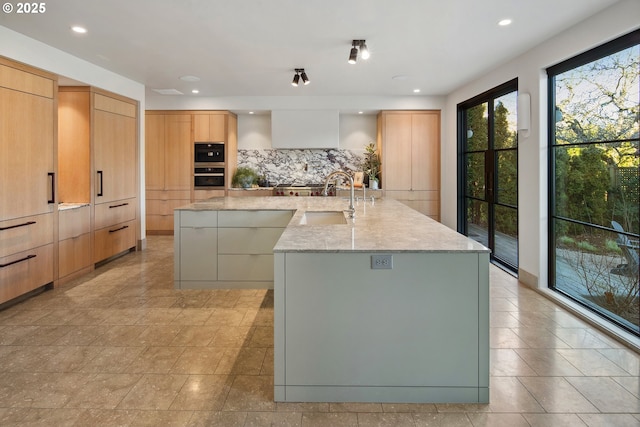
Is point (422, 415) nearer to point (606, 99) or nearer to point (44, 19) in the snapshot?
point (606, 99)

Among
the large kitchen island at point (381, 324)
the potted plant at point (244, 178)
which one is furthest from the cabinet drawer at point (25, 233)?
the potted plant at point (244, 178)

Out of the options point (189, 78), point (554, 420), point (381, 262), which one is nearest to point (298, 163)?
point (189, 78)

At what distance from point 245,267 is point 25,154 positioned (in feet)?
7.74

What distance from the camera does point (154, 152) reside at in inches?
302

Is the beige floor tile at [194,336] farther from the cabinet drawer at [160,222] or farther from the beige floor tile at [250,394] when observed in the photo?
the cabinet drawer at [160,222]

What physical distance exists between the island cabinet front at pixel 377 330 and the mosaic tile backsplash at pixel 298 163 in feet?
19.8

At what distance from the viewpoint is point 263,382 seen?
2.44m

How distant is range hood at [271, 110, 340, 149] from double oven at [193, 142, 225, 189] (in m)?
1.02

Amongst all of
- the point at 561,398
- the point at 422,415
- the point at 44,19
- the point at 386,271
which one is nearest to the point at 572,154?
the point at 561,398

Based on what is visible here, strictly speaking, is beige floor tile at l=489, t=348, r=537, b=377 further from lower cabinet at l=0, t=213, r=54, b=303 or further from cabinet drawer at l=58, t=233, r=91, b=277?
cabinet drawer at l=58, t=233, r=91, b=277

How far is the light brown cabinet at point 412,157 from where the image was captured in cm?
744

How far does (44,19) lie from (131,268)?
294 centimetres

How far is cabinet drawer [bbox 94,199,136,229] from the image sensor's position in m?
5.36

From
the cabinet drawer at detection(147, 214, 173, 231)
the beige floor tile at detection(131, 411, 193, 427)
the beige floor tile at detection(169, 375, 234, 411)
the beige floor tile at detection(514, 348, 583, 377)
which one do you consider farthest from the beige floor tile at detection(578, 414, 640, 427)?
the cabinet drawer at detection(147, 214, 173, 231)
